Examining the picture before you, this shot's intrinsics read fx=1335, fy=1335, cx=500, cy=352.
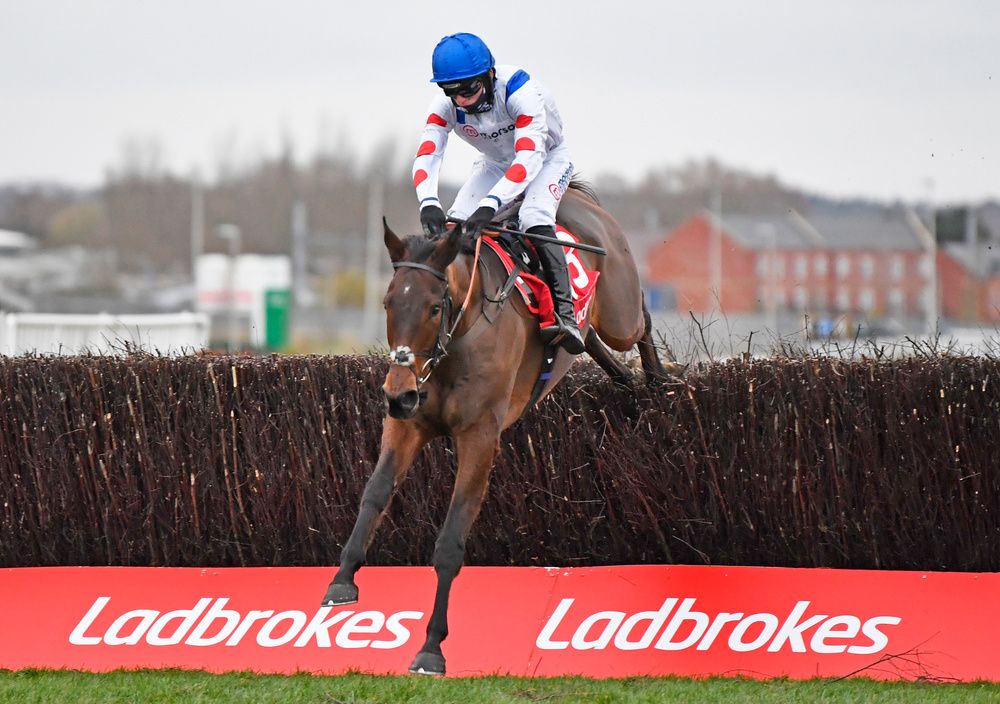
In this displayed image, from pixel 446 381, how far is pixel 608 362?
5.49 feet

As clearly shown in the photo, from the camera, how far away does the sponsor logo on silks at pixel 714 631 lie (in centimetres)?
618

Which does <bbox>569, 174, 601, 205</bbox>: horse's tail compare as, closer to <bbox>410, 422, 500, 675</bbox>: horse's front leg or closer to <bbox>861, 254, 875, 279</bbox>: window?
<bbox>410, 422, 500, 675</bbox>: horse's front leg

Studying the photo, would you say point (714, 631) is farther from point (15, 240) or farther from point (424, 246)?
point (15, 240)

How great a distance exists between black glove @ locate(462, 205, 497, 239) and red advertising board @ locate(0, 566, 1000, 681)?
1.76 meters

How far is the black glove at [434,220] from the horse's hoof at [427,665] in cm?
187

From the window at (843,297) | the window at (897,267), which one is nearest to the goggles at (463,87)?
the window at (843,297)

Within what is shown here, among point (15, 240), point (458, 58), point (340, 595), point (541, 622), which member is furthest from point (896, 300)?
point (340, 595)

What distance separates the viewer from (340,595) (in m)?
5.45

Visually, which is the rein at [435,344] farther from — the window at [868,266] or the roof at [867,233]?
the window at [868,266]

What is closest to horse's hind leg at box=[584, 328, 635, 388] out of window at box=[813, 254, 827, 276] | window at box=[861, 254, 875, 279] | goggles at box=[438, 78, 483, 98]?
goggles at box=[438, 78, 483, 98]

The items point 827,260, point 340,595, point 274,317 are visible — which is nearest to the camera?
point 340,595

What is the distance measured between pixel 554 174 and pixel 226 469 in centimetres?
244

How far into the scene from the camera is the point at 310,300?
59.4 meters

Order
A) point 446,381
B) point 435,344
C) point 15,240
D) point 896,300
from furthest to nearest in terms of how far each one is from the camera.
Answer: point 15,240 < point 896,300 < point 446,381 < point 435,344
